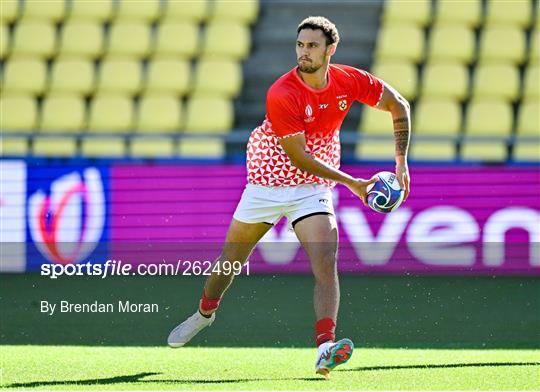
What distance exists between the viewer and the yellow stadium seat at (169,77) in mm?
A: 15008

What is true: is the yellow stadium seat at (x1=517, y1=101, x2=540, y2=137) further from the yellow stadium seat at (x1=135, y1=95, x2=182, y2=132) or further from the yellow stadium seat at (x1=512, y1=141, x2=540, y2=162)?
the yellow stadium seat at (x1=135, y1=95, x2=182, y2=132)

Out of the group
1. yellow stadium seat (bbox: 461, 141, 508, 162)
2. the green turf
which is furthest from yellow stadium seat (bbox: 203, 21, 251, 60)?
the green turf

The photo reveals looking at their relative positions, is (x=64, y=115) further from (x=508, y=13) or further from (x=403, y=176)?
(x=403, y=176)

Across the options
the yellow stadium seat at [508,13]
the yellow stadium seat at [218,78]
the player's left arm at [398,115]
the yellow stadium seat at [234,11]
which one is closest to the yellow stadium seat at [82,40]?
the yellow stadium seat at [218,78]

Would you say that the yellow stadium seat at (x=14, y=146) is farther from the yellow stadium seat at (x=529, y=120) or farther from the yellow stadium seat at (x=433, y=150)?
the yellow stadium seat at (x=529, y=120)

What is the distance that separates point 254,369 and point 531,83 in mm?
9215

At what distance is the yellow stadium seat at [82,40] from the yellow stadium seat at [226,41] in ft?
4.83

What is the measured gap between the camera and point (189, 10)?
615 inches

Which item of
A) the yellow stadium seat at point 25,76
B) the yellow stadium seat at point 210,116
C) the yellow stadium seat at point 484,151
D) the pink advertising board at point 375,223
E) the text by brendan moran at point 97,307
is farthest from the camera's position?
the yellow stadium seat at point 25,76

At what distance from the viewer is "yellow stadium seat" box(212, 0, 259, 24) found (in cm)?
1553

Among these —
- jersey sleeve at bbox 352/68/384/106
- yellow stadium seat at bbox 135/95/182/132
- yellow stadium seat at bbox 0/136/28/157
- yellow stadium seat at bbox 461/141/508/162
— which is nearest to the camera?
jersey sleeve at bbox 352/68/384/106

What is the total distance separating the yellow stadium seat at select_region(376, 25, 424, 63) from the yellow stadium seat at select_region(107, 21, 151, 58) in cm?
313

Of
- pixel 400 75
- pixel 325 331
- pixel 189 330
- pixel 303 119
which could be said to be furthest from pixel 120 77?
pixel 325 331

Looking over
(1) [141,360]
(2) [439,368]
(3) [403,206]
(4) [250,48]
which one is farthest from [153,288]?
(4) [250,48]
